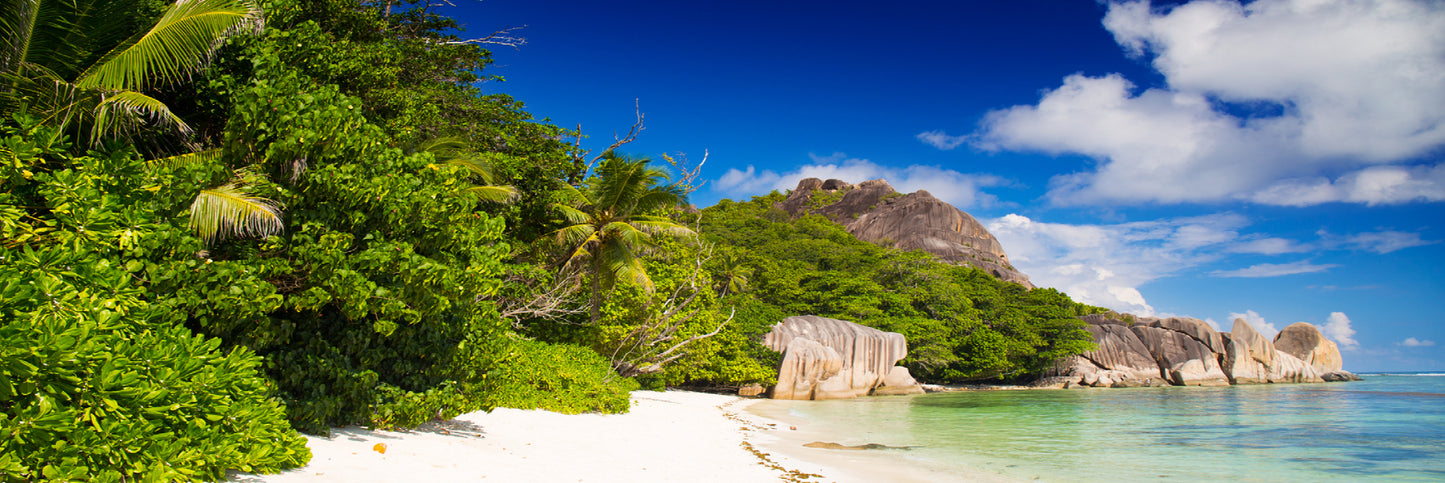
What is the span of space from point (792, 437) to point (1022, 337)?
28911 millimetres

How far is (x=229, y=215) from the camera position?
15.2 feet

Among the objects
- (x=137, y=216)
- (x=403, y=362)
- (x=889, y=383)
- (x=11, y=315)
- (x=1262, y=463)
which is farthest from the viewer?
(x=889, y=383)

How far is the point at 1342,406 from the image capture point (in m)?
21.7

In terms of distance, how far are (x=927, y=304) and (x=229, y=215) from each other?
34959 mm

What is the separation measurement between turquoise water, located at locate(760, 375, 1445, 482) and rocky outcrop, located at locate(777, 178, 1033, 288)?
29475 millimetres

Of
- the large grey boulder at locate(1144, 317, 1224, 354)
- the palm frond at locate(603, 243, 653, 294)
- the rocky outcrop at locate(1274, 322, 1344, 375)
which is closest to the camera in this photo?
the palm frond at locate(603, 243, 653, 294)

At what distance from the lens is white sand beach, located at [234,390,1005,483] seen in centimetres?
479

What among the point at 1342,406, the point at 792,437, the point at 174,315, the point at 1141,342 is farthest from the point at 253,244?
the point at 1141,342

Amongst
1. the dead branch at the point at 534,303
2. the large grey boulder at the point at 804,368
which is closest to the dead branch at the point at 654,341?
the dead branch at the point at 534,303

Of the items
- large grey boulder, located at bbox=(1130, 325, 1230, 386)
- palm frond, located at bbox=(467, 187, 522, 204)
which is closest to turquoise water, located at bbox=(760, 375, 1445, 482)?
palm frond, located at bbox=(467, 187, 522, 204)

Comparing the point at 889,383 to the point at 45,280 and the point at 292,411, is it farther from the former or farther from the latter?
the point at 45,280

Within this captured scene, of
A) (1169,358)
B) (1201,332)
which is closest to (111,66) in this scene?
(1169,358)

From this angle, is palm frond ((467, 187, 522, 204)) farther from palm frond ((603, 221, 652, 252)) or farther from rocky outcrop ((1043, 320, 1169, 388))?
rocky outcrop ((1043, 320, 1169, 388))

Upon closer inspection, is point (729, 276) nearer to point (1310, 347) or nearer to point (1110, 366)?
point (1110, 366)
